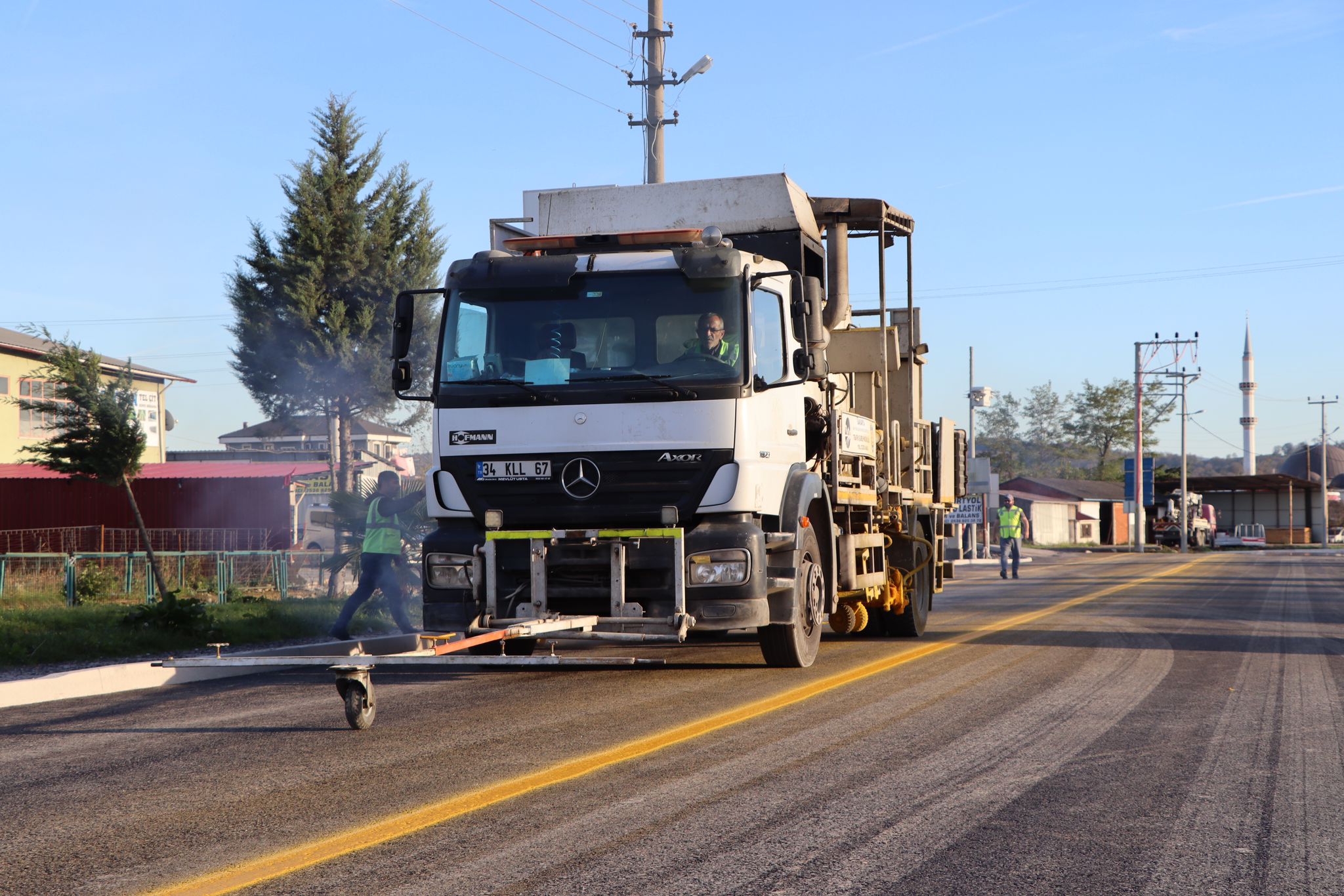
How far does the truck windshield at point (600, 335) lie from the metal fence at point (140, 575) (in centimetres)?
929

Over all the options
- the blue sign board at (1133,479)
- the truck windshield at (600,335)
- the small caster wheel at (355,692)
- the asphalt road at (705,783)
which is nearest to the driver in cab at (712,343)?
the truck windshield at (600,335)


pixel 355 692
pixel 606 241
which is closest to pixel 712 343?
pixel 606 241

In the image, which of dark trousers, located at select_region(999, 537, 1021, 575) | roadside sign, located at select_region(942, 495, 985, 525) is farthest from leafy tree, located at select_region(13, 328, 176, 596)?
roadside sign, located at select_region(942, 495, 985, 525)

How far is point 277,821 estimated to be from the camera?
16.8 ft

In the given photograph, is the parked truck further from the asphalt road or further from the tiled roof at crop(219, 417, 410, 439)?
the asphalt road

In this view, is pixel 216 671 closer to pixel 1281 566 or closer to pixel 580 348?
pixel 580 348

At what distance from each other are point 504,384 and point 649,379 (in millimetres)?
1065

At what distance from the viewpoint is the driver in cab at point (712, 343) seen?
918 centimetres

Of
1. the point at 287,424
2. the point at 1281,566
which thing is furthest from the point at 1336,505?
the point at 287,424

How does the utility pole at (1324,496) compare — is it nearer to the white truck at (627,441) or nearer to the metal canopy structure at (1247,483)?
the metal canopy structure at (1247,483)

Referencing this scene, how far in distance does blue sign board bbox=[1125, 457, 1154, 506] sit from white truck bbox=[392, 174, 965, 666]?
59268mm

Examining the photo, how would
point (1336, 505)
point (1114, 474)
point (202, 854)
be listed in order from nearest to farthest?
point (202, 854), point (1336, 505), point (1114, 474)

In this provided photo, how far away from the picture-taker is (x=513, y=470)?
30.1ft

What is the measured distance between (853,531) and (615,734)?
202 inches
